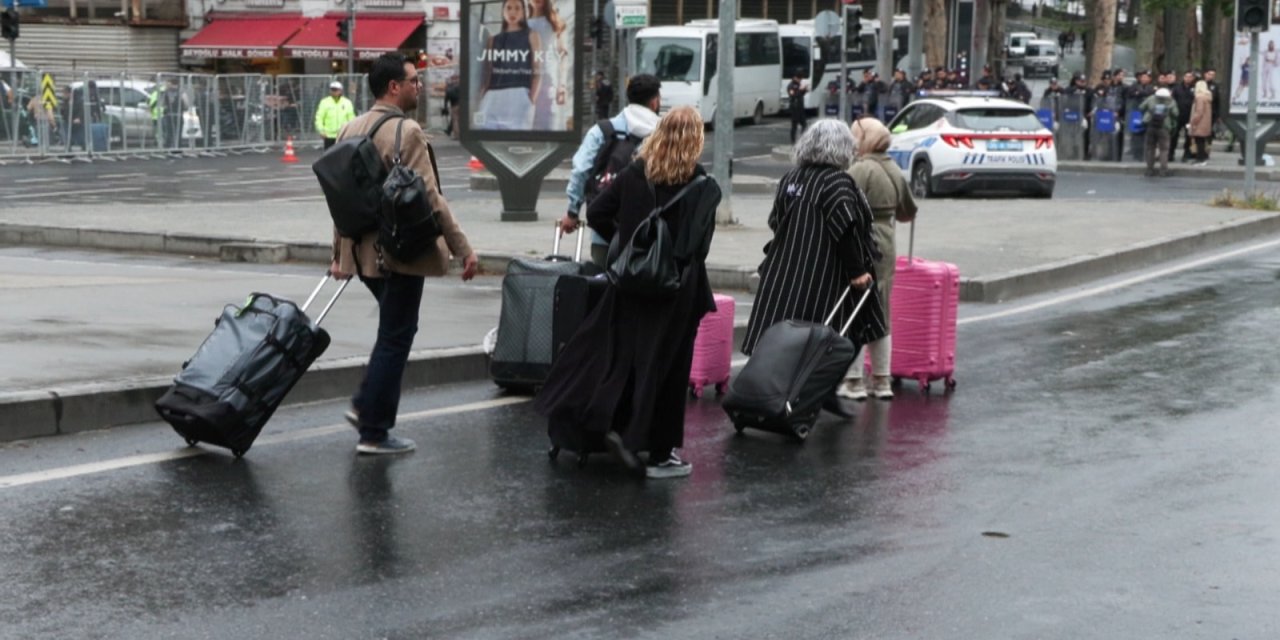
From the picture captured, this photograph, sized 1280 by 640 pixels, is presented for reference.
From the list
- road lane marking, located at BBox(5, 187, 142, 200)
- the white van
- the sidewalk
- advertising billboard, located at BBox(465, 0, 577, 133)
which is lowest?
road lane marking, located at BBox(5, 187, 142, 200)

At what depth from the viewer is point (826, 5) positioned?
7094cm

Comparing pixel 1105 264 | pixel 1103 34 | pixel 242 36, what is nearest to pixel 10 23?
pixel 242 36

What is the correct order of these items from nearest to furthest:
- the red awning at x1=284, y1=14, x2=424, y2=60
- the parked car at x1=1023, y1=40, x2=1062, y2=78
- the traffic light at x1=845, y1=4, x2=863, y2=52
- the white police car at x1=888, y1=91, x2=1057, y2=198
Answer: the white police car at x1=888, y1=91, x2=1057, y2=198, the traffic light at x1=845, y1=4, x2=863, y2=52, the red awning at x1=284, y1=14, x2=424, y2=60, the parked car at x1=1023, y1=40, x2=1062, y2=78

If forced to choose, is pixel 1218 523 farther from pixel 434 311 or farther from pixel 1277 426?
pixel 434 311

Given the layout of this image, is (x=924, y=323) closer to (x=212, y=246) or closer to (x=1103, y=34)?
(x=212, y=246)

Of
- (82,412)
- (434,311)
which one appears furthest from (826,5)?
(82,412)

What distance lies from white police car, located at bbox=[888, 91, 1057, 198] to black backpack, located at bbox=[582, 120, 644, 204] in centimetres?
1666

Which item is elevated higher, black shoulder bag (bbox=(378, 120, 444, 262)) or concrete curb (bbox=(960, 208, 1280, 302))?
black shoulder bag (bbox=(378, 120, 444, 262))

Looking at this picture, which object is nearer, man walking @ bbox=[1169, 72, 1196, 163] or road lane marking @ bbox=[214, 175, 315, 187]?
road lane marking @ bbox=[214, 175, 315, 187]

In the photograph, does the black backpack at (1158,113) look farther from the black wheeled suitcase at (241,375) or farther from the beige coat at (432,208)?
the black wheeled suitcase at (241,375)

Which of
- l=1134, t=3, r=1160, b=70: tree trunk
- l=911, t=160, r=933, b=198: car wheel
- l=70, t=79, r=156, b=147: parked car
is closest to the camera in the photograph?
l=911, t=160, r=933, b=198: car wheel

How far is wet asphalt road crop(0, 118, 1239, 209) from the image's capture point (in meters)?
28.2

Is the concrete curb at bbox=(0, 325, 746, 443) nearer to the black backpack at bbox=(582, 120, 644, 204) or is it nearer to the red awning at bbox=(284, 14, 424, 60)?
the black backpack at bbox=(582, 120, 644, 204)

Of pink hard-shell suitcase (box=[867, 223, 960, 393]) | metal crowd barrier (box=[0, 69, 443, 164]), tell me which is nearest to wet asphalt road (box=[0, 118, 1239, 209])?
metal crowd barrier (box=[0, 69, 443, 164])
